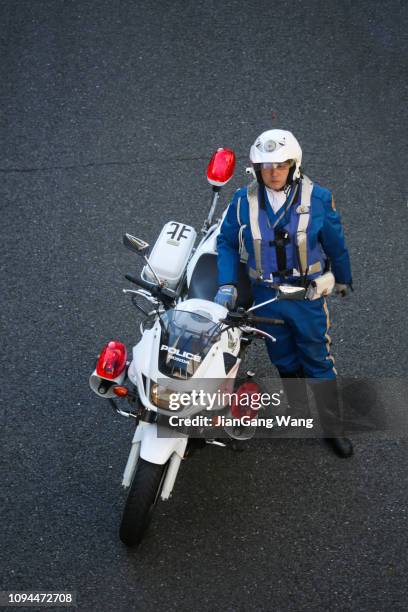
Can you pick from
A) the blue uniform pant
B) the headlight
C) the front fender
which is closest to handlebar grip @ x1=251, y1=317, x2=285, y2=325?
the blue uniform pant

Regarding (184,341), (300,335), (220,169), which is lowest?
(300,335)

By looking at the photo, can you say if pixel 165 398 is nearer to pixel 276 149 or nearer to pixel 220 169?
pixel 276 149

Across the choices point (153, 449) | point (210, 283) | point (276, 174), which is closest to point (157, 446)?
point (153, 449)

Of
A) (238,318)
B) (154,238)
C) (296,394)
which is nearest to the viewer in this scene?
(238,318)

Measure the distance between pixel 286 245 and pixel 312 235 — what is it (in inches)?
5.5

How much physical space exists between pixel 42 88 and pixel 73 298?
93.2 inches

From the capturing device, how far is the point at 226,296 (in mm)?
4434

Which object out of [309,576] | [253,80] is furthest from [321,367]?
[253,80]

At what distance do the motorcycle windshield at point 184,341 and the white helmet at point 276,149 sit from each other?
856mm

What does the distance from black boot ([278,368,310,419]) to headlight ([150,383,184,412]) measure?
130 centimetres

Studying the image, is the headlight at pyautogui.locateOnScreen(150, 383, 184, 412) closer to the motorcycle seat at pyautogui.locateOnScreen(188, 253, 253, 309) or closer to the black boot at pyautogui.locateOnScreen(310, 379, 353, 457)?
the motorcycle seat at pyautogui.locateOnScreen(188, 253, 253, 309)

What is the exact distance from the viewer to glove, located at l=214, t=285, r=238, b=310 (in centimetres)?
Answer: 441

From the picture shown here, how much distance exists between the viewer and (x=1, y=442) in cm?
499

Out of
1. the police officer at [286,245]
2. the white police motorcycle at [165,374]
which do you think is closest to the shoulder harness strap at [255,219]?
the police officer at [286,245]
